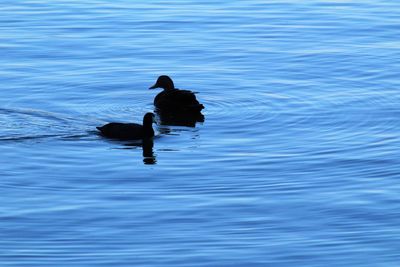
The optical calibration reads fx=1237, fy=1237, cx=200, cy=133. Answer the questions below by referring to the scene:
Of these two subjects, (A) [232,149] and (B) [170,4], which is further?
(B) [170,4]

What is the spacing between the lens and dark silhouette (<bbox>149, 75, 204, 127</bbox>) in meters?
21.2

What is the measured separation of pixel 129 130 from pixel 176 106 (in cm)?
263

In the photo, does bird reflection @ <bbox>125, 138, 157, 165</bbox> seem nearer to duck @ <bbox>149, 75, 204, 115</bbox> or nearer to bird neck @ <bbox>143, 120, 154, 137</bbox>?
bird neck @ <bbox>143, 120, 154, 137</bbox>

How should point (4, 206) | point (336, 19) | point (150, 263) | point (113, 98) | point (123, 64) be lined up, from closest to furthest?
point (150, 263)
point (4, 206)
point (113, 98)
point (123, 64)
point (336, 19)

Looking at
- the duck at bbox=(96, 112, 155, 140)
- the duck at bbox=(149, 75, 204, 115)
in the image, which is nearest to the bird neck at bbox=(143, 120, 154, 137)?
the duck at bbox=(96, 112, 155, 140)

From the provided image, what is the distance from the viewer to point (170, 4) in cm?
3175

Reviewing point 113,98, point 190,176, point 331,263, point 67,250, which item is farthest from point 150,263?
point 113,98

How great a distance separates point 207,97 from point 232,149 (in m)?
3.96

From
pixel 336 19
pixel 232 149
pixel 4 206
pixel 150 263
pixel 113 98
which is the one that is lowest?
pixel 150 263

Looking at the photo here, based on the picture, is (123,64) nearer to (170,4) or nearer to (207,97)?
(207,97)

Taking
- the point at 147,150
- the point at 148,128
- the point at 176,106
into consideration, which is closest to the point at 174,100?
the point at 176,106

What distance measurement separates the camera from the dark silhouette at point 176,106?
21203 mm

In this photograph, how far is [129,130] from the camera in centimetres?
1952

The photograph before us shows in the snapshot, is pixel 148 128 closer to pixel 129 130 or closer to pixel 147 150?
pixel 129 130
